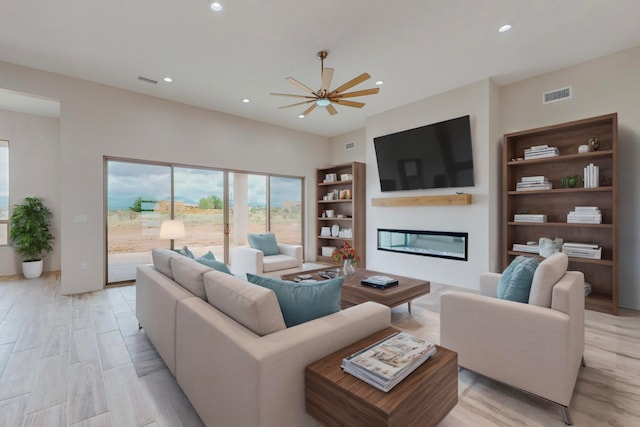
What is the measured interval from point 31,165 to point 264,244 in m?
4.81

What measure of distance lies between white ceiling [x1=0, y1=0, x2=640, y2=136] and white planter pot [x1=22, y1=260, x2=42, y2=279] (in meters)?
3.42

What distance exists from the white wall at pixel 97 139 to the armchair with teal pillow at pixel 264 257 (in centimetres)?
181

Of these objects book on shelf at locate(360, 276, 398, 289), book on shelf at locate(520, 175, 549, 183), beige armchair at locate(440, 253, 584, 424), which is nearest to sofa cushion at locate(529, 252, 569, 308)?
beige armchair at locate(440, 253, 584, 424)

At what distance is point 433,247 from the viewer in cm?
482

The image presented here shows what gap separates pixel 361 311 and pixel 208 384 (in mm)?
905

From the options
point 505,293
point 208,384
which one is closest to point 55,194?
point 208,384

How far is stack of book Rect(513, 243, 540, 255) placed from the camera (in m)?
3.83

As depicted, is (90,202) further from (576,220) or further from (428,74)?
(576,220)

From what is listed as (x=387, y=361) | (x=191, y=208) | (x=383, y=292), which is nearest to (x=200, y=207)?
(x=191, y=208)

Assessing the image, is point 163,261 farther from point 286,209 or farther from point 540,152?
point 540,152

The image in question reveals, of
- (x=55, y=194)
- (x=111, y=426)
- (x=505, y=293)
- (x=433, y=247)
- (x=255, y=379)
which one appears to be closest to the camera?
(x=255, y=379)

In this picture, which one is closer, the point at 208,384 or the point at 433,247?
the point at 208,384

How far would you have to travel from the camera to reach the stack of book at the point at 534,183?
12.5ft

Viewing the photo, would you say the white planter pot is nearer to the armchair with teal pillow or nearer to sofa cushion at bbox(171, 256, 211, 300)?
the armchair with teal pillow
